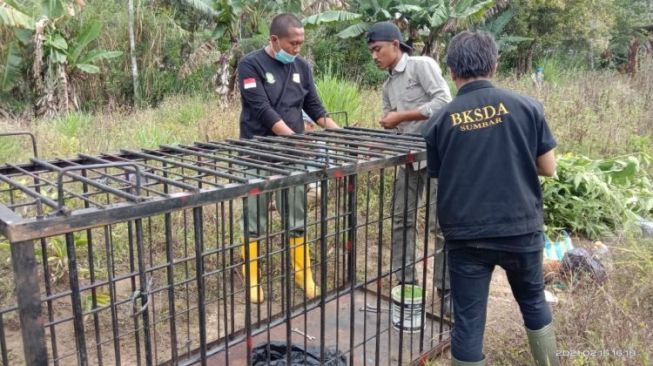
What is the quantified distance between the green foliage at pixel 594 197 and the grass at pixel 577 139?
13.5 inches

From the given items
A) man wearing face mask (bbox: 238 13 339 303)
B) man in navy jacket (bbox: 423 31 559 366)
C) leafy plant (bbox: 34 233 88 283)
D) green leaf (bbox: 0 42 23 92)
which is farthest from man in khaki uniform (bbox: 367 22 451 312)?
green leaf (bbox: 0 42 23 92)

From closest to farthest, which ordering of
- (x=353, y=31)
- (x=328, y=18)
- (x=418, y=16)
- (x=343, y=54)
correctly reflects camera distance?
(x=328, y=18) → (x=418, y=16) → (x=353, y=31) → (x=343, y=54)

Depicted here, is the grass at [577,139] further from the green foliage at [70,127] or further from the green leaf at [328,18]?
the green leaf at [328,18]

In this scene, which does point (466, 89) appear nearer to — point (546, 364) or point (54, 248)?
point (546, 364)

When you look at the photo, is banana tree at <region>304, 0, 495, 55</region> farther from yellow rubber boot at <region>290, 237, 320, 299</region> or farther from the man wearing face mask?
yellow rubber boot at <region>290, 237, 320, 299</region>

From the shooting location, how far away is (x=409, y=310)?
307 centimetres

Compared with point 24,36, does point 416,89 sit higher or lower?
lower

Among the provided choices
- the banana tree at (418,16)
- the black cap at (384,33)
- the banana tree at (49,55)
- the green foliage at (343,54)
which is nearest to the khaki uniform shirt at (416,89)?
the black cap at (384,33)

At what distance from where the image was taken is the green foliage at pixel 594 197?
5.00m

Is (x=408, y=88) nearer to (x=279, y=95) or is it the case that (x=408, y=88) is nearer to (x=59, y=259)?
(x=279, y=95)

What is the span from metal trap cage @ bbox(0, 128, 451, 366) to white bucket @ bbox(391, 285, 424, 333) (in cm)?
4

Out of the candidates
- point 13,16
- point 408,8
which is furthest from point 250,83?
point 408,8

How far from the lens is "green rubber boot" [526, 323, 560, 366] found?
99.7 inches

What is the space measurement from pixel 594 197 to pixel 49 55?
1041 cm
